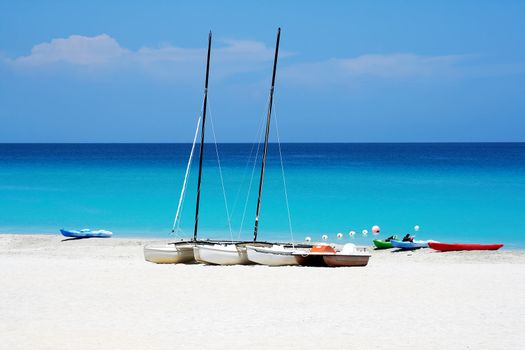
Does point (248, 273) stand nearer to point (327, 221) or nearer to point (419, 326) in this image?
point (419, 326)

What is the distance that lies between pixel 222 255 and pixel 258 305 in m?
6.69

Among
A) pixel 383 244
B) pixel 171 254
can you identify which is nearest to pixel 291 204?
pixel 383 244

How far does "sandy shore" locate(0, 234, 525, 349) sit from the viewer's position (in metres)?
13.7

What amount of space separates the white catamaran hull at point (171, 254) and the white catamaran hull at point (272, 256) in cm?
213

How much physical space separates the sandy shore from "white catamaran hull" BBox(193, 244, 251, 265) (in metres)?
0.56

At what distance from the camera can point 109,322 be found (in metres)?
15.1

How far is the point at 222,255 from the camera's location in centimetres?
2359

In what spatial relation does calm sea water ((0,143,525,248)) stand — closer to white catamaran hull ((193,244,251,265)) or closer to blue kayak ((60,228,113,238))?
blue kayak ((60,228,113,238))

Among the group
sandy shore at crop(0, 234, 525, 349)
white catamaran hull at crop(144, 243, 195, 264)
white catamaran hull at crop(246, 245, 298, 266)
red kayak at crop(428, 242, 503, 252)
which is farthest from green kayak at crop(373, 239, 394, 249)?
white catamaran hull at crop(144, 243, 195, 264)

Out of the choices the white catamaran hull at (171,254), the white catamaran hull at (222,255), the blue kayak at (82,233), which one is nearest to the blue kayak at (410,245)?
the white catamaran hull at (222,255)

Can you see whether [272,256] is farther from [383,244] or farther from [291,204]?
[291,204]

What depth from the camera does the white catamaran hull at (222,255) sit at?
23609 millimetres

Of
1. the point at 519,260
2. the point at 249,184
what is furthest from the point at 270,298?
the point at 249,184

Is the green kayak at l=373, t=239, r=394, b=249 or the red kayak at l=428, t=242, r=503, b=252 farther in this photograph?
the green kayak at l=373, t=239, r=394, b=249
